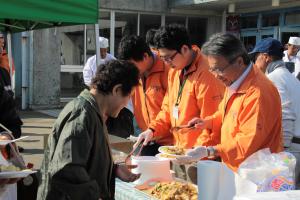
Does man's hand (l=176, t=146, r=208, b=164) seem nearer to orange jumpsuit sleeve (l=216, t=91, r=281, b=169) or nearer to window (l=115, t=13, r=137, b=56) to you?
orange jumpsuit sleeve (l=216, t=91, r=281, b=169)

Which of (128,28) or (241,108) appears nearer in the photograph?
(241,108)

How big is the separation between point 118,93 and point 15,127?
1.35 meters

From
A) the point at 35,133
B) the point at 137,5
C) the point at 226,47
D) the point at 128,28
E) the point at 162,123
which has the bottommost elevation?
Result: the point at 35,133

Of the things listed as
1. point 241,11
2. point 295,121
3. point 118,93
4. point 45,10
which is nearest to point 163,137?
point 295,121

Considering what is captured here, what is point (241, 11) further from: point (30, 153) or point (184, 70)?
point (184, 70)

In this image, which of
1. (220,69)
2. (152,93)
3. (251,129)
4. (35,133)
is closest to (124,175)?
(251,129)

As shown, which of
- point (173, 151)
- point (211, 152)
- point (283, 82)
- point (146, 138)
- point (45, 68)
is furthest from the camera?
point (45, 68)

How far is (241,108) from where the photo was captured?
217 centimetres

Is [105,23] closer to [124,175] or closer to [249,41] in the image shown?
[249,41]

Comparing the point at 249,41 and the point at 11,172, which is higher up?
the point at 249,41

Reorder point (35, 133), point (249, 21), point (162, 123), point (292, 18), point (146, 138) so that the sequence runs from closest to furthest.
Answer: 1. point (146, 138)
2. point (162, 123)
3. point (35, 133)
4. point (292, 18)
5. point (249, 21)

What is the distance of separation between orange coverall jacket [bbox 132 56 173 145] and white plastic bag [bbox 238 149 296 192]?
→ 1553mm

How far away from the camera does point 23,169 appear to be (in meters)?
2.23

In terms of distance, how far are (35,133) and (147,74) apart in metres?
4.95
